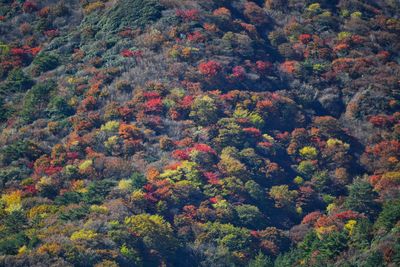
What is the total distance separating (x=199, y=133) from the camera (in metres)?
74.8

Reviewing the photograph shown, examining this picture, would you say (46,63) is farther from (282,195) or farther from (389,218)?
(389,218)

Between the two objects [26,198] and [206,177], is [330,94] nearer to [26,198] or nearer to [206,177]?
[206,177]

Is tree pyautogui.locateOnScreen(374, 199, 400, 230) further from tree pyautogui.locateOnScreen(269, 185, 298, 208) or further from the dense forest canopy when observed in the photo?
tree pyautogui.locateOnScreen(269, 185, 298, 208)

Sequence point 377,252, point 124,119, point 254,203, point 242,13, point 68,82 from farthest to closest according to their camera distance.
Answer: point 242,13 → point 68,82 → point 124,119 → point 254,203 → point 377,252

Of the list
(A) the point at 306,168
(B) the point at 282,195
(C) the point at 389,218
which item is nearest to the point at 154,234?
(B) the point at 282,195

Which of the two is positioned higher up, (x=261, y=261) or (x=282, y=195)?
(x=261, y=261)

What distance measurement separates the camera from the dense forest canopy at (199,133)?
6134 cm

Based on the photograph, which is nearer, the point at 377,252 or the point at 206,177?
the point at 377,252

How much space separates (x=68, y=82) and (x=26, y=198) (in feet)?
66.8

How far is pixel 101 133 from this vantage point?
240 feet

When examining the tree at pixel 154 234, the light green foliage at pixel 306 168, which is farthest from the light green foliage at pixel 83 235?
the light green foliage at pixel 306 168

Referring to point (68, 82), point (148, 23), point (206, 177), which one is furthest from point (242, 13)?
point (206, 177)

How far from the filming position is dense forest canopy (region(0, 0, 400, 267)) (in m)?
61.3

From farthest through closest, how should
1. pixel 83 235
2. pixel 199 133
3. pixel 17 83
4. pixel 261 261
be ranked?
pixel 17 83 → pixel 199 133 → pixel 261 261 → pixel 83 235
